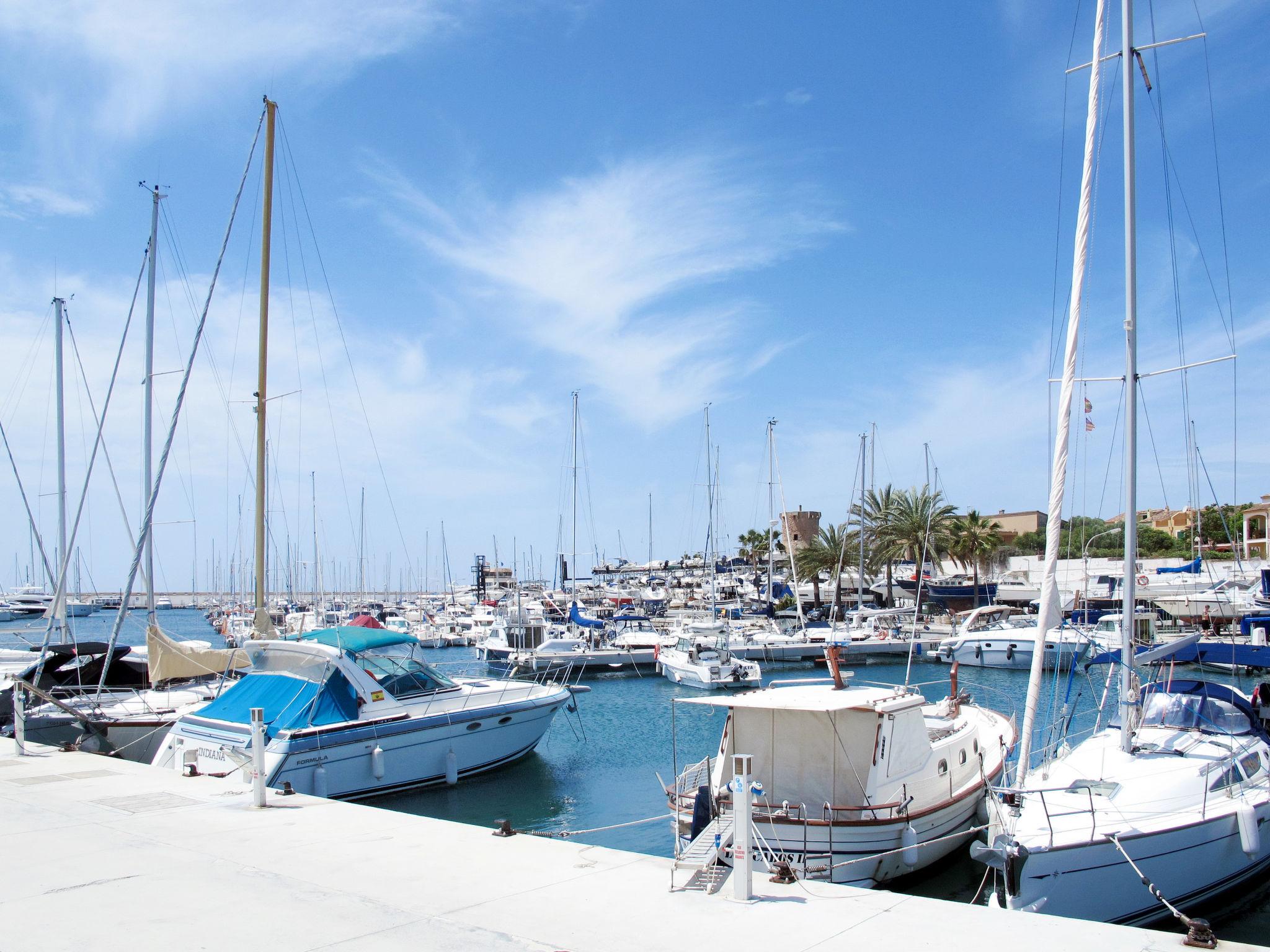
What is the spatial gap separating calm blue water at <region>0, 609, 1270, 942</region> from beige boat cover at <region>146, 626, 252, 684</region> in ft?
19.5

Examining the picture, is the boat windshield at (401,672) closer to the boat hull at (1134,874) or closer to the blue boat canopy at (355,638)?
the blue boat canopy at (355,638)

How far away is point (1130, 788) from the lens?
11.7m

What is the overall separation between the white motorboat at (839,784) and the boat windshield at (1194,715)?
316 cm

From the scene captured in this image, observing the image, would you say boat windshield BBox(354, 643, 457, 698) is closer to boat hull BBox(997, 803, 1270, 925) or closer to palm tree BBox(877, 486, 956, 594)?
boat hull BBox(997, 803, 1270, 925)

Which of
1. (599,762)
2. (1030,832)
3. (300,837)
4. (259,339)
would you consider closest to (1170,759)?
(1030,832)

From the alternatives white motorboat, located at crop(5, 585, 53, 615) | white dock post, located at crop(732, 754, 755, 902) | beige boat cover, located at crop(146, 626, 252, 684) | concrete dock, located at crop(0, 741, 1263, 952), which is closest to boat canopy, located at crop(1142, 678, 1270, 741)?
concrete dock, located at crop(0, 741, 1263, 952)

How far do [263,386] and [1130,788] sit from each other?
1908 cm

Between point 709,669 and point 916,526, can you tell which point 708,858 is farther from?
point 916,526

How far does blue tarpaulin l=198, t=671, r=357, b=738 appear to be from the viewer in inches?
679

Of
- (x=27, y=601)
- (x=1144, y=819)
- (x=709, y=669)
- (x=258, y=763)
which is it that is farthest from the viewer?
(x=27, y=601)

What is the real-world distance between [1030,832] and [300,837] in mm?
8192

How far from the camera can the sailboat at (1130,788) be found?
32.9 feet

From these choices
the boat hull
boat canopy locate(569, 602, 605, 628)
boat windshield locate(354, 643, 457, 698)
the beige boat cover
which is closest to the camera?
the boat hull

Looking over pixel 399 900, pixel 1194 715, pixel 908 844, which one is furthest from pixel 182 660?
pixel 1194 715
